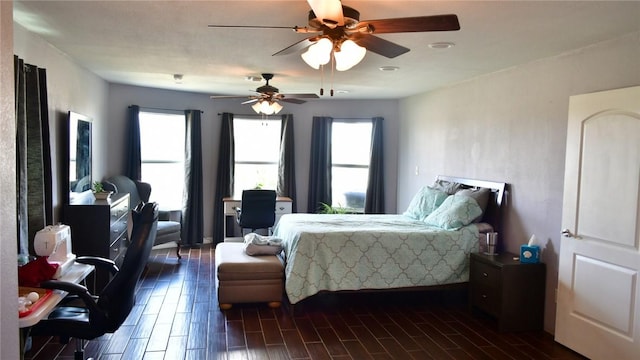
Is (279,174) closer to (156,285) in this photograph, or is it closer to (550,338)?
(156,285)

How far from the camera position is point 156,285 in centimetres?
502

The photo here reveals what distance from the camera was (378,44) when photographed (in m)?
2.68

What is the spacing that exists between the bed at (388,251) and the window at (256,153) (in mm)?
2896

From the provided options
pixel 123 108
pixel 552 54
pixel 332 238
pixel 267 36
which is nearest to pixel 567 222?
pixel 552 54

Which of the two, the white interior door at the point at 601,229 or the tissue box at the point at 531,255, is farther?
the tissue box at the point at 531,255

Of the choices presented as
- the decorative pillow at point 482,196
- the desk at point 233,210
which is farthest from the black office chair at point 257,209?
the decorative pillow at point 482,196

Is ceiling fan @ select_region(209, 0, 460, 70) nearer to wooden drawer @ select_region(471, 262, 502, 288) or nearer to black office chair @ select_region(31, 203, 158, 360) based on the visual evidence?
black office chair @ select_region(31, 203, 158, 360)

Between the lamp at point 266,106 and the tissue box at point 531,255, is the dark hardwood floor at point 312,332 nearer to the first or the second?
the tissue box at point 531,255

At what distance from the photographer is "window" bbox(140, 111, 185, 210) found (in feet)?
22.7

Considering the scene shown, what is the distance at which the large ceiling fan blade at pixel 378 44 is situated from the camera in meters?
2.58

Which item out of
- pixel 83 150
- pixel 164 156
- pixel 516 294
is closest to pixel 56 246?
pixel 83 150

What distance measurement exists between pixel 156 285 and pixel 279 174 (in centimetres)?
299

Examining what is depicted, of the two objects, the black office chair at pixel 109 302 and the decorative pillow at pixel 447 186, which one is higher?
the decorative pillow at pixel 447 186

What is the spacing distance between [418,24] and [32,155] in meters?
2.96
